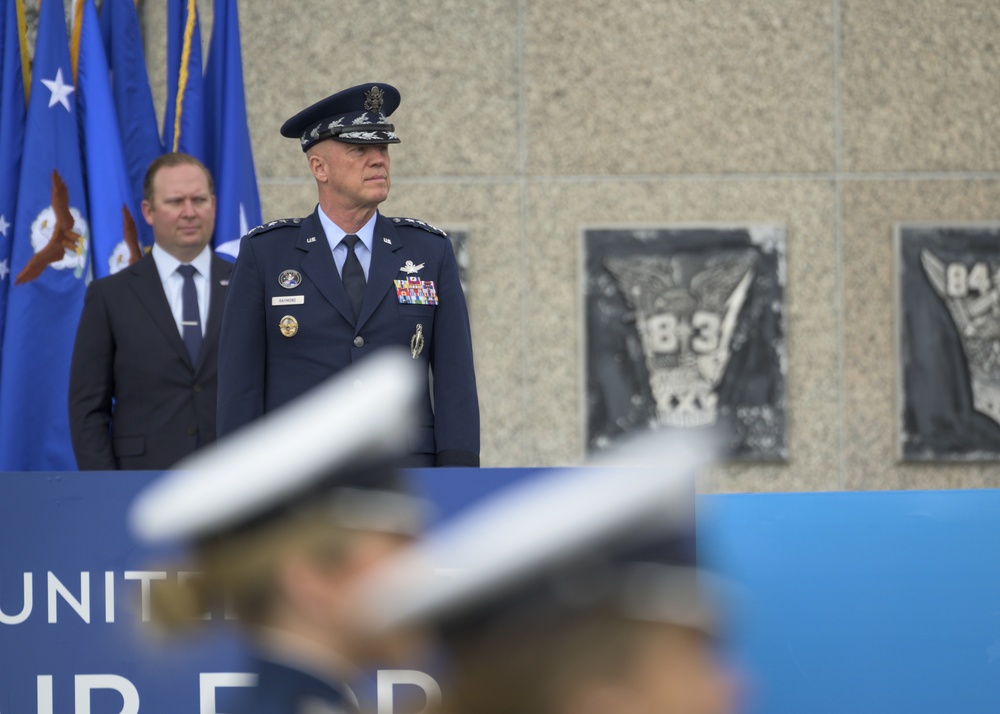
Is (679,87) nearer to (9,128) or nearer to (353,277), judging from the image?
(9,128)

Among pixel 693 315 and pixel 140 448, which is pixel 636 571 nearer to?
pixel 140 448

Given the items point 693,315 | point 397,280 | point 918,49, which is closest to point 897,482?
point 693,315

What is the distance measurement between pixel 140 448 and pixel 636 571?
11.2ft

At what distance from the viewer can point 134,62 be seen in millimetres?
5586

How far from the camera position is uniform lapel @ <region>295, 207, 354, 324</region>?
349 centimetres

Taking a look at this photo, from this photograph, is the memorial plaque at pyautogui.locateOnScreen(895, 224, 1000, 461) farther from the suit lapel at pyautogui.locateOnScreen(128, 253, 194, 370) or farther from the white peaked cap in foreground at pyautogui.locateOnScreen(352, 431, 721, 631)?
the white peaked cap in foreground at pyautogui.locateOnScreen(352, 431, 721, 631)

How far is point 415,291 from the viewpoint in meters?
3.55

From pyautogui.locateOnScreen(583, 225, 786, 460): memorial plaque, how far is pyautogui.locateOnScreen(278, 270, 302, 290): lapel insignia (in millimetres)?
2826

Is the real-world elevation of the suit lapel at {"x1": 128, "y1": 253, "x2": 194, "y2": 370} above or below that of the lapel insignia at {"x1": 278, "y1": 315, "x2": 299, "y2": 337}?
above

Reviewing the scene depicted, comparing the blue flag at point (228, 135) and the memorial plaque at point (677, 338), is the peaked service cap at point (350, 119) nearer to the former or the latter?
the blue flag at point (228, 135)

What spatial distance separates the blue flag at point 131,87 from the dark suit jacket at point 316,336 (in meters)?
2.14

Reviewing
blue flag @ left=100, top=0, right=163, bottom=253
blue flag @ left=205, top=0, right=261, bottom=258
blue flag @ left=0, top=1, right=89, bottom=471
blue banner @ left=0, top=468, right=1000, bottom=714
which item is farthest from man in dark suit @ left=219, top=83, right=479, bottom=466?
blue flag @ left=100, top=0, right=163, bottom=253

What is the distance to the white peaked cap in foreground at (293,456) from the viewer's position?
3.50ft

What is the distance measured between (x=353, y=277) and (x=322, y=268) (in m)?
0.09
